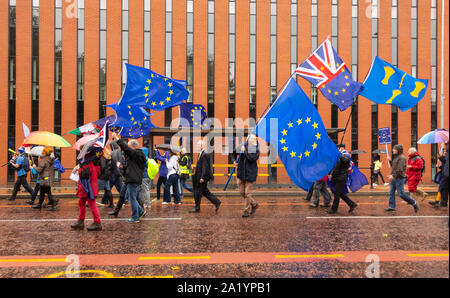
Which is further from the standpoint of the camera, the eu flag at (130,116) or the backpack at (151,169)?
the backpack at (151,169)

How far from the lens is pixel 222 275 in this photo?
408 cm

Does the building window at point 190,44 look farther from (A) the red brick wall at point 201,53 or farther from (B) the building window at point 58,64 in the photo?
(B) the building window at point 58,64

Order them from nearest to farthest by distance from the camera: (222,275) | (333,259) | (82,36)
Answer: (222,275), (333,259), (82,36)

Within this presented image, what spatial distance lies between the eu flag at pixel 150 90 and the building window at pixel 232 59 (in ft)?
59.7

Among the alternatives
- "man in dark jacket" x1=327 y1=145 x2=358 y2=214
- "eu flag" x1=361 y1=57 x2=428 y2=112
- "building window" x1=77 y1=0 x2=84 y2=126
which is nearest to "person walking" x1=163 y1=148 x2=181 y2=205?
"man in dark jacket" x1=327 y1=145 x2=358 y2=214

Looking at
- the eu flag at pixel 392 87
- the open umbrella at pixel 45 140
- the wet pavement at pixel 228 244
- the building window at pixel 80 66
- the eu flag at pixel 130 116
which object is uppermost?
the building window at pixel 80 66

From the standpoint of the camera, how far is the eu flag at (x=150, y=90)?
359 inches

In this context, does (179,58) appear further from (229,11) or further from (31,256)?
(31,256)

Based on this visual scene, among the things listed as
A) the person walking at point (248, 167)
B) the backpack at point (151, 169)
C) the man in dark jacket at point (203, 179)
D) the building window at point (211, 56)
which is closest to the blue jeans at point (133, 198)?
the man in dark jacket at point (203, 179)

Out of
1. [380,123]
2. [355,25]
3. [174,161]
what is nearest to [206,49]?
[355,25]

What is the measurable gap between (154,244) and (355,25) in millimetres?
28113

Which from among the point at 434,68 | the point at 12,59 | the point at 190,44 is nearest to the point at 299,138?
the point at 190,44

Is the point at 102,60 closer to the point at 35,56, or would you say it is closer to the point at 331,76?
the point at 35,56

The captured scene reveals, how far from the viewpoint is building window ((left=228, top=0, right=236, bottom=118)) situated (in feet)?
91.8
